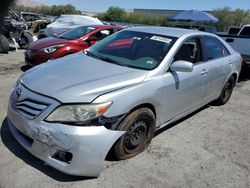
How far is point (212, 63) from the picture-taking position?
17.2 ft

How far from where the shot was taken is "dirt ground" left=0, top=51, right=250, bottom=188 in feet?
10.8

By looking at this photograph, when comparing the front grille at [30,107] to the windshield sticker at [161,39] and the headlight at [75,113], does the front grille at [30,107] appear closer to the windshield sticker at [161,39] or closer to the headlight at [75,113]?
the headlight at [75,113]

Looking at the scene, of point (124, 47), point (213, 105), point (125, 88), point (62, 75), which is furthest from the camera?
point (213, 105)

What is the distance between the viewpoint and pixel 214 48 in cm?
556

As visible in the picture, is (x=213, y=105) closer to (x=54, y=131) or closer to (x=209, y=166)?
(x=209, y=166)

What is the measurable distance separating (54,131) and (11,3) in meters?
1.94

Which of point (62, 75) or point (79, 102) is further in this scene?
point (62, 75)

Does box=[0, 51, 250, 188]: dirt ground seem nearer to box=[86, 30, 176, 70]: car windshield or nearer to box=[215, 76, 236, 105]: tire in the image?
box=[215, 76, 236, 105]: tire

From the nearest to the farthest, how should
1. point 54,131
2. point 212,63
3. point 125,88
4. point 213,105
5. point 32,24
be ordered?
point 54,131 → point 125,88 → point 212,63 → point 213,105 → point 32,24

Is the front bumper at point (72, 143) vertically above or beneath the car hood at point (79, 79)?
beneath

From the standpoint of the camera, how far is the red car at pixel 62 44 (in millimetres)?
8055

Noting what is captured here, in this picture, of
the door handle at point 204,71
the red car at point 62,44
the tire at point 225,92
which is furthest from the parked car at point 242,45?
the door handle at point 204,71

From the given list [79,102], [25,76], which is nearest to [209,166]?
[79,102]

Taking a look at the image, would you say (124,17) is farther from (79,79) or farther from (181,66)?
(79,79)
